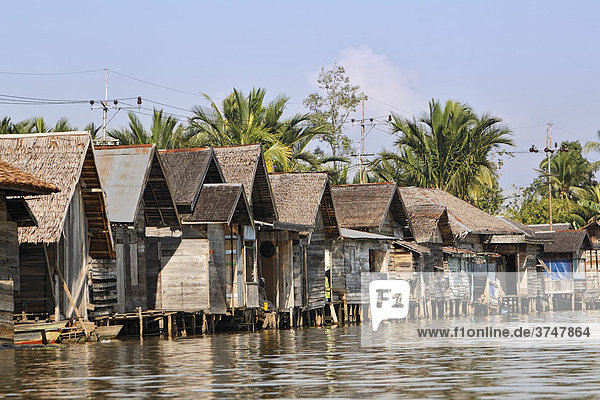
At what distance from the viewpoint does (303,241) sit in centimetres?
3281

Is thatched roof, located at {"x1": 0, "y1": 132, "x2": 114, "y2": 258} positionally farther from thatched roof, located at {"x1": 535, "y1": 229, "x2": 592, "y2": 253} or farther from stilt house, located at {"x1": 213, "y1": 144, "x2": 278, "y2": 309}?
thatched roof, located at {"x1": 535, "y1": 229, "x2": 592, "y2": 253}

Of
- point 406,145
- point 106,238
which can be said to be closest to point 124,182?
point 106,238

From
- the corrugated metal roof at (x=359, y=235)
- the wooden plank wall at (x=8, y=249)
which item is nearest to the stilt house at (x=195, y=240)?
the wooden plank wall at (x=8, y=249)

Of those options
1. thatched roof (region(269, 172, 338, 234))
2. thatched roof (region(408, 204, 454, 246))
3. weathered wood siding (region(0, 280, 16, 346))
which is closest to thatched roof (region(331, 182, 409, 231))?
thatched roof (region(408, 204, 454, 246))

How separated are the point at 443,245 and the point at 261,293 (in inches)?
632

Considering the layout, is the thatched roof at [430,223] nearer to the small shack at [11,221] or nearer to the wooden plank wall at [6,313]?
the small shack at [11,221]

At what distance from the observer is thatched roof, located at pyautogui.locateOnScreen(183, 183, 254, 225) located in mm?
26064

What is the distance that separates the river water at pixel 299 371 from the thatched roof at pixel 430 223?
2099cm

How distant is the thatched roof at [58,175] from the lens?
20344 mm

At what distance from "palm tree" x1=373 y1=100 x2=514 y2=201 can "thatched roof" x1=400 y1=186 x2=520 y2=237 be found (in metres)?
3.54

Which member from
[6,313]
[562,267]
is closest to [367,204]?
[6,313]

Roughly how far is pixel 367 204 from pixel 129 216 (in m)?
16.8

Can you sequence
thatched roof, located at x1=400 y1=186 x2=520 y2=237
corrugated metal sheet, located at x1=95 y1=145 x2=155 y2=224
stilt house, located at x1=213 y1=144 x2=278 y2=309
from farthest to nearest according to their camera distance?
thatched roof, located at x1=400 y1=186 x2=520 y2=237 < stilt house, located at x1=213 y1=144 x2=278 y2=309 < corrugated metal sheet, located at x1=95 y1=145 x2=155 y2=224

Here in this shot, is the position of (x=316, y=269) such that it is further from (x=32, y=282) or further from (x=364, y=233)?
(x=32, y=282)
